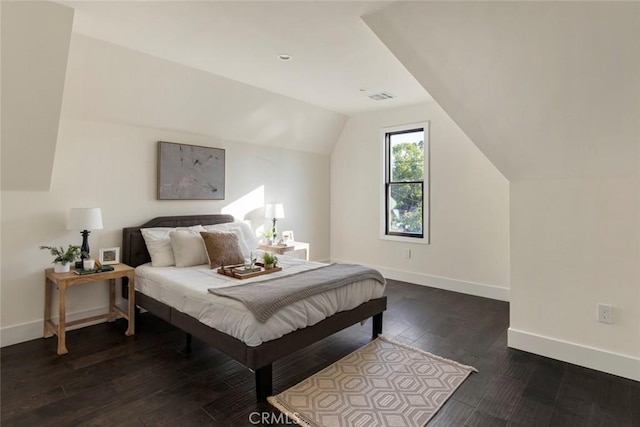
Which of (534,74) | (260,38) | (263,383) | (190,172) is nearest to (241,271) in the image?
(263,383)

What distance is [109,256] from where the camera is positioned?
3439 mm

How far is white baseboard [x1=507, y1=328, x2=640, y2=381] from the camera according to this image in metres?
2.54

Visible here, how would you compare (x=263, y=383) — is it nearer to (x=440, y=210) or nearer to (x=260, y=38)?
(x=260, y=38)

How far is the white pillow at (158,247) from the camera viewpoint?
11.6ft

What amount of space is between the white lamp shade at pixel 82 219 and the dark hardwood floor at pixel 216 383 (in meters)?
1.04

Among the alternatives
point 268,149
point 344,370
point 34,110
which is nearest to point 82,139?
point 34,110

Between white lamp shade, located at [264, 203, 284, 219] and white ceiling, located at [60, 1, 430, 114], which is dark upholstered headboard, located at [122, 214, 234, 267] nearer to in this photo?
white lamp shade, located at [264, 203, 284, 219]

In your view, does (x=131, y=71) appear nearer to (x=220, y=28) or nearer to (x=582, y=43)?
(x=220, y=28)

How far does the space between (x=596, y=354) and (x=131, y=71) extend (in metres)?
4.75

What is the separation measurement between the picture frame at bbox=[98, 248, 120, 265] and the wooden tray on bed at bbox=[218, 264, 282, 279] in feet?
3.65

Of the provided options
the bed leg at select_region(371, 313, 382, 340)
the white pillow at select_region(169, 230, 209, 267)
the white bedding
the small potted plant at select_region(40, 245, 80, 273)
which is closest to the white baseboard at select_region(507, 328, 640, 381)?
the bed leg at select_region(371, 313, 382, 340)

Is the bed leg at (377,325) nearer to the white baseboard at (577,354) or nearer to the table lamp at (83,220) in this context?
the white baseboard at (577,354)

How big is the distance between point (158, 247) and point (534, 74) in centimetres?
361

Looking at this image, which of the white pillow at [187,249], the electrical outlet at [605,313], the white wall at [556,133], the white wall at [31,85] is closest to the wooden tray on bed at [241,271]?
the white pillow at [187,249]
